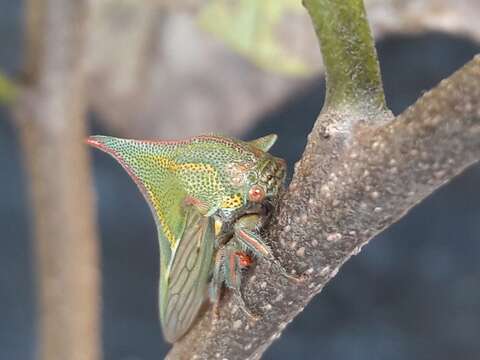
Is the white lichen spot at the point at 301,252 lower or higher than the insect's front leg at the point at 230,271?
higher

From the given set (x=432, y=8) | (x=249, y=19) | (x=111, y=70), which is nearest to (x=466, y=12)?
(x=432, y=8)

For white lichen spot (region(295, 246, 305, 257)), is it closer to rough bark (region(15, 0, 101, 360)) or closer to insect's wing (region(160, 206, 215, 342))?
insect's wing (region(160, 206, 215, 342))

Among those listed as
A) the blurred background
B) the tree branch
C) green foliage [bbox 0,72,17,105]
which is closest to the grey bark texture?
the tree branch

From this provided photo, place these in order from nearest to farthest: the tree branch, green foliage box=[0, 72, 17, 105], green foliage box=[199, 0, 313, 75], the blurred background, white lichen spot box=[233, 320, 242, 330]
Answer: the tree branch
white lichen spot box=[233, 320, 242, 330]
green foliage box=[0, 72, 17, 105]
green foliage box=[199, 0, 313, 75]
the blurred background

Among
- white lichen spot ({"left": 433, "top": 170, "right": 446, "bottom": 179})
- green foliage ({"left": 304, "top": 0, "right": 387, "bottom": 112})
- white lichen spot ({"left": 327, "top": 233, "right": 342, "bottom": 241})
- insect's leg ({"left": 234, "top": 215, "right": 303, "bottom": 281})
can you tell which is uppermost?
green foliage ({"left": 304, "top": 0, "right": 387, "bottom": 112})

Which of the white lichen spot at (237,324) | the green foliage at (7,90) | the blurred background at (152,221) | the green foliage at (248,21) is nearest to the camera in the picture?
the white lichen spot at (237,324)

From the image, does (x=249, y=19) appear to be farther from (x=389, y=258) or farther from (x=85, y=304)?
(x=389, y=258)

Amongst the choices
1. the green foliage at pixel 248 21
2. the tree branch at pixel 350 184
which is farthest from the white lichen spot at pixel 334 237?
the green foliage at pixel 248 21

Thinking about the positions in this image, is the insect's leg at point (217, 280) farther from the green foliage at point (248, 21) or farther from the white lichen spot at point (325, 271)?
the green foliage at point (248, 21)
